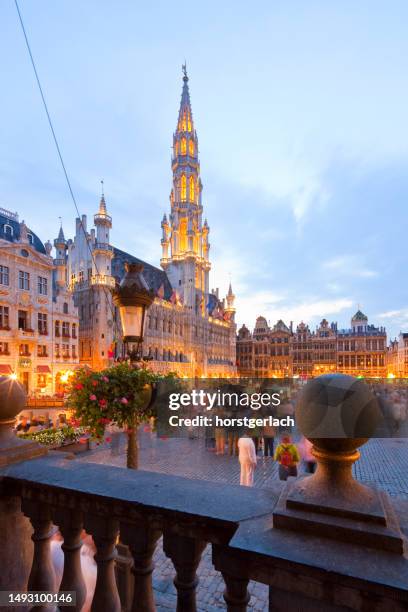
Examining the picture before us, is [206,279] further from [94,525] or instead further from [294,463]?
[94,525]

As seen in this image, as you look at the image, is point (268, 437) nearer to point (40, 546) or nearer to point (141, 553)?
point (40, 546)

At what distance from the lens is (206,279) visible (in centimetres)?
7644

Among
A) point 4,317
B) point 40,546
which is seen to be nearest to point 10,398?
point 40,546

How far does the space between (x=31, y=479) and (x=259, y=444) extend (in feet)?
45.7

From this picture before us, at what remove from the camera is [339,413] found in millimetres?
1597

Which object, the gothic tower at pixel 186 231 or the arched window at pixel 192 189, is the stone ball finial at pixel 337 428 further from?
the arched window at pixel 192 189

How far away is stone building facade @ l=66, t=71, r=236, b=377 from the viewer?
4619 cm

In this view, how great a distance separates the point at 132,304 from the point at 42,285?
102 feet

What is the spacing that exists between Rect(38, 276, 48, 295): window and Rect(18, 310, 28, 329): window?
2.66m

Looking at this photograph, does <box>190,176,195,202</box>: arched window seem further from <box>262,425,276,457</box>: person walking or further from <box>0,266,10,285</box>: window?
<box>262,425,276,457</box>: person walking

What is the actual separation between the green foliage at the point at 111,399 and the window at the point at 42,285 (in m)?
31.7

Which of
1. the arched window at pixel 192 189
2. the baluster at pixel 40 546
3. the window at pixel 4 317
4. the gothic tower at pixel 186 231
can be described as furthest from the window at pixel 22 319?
the arched window at pixel 192 189

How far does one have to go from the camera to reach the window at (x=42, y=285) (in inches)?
1308

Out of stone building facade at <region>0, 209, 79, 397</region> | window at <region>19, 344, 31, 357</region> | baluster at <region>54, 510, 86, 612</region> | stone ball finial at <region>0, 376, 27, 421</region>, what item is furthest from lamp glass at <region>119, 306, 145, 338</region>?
window at <region>19, 344, 31, 357</region>
